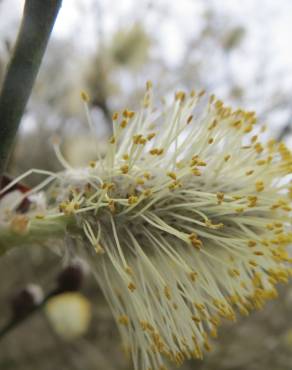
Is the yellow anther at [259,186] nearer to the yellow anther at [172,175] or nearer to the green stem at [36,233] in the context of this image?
the yellow anther at [172,175]

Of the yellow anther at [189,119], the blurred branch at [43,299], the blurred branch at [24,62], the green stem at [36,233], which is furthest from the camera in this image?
the blurred branch at [43,299]

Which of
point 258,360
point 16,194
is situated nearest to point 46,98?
point 258,360

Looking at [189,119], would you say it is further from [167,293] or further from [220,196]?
[167,293]

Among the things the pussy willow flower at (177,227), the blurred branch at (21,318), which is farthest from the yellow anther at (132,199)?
the blurred branch at (21,318)

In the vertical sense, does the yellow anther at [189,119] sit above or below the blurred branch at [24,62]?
below

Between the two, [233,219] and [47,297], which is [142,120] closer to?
[233,219]

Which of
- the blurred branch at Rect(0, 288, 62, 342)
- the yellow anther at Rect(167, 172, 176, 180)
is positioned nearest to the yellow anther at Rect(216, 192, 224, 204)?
the yellow anther at Rect(167, 172, 176, 180)

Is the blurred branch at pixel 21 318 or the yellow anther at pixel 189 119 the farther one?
the blurred branch at pixel 21 318
